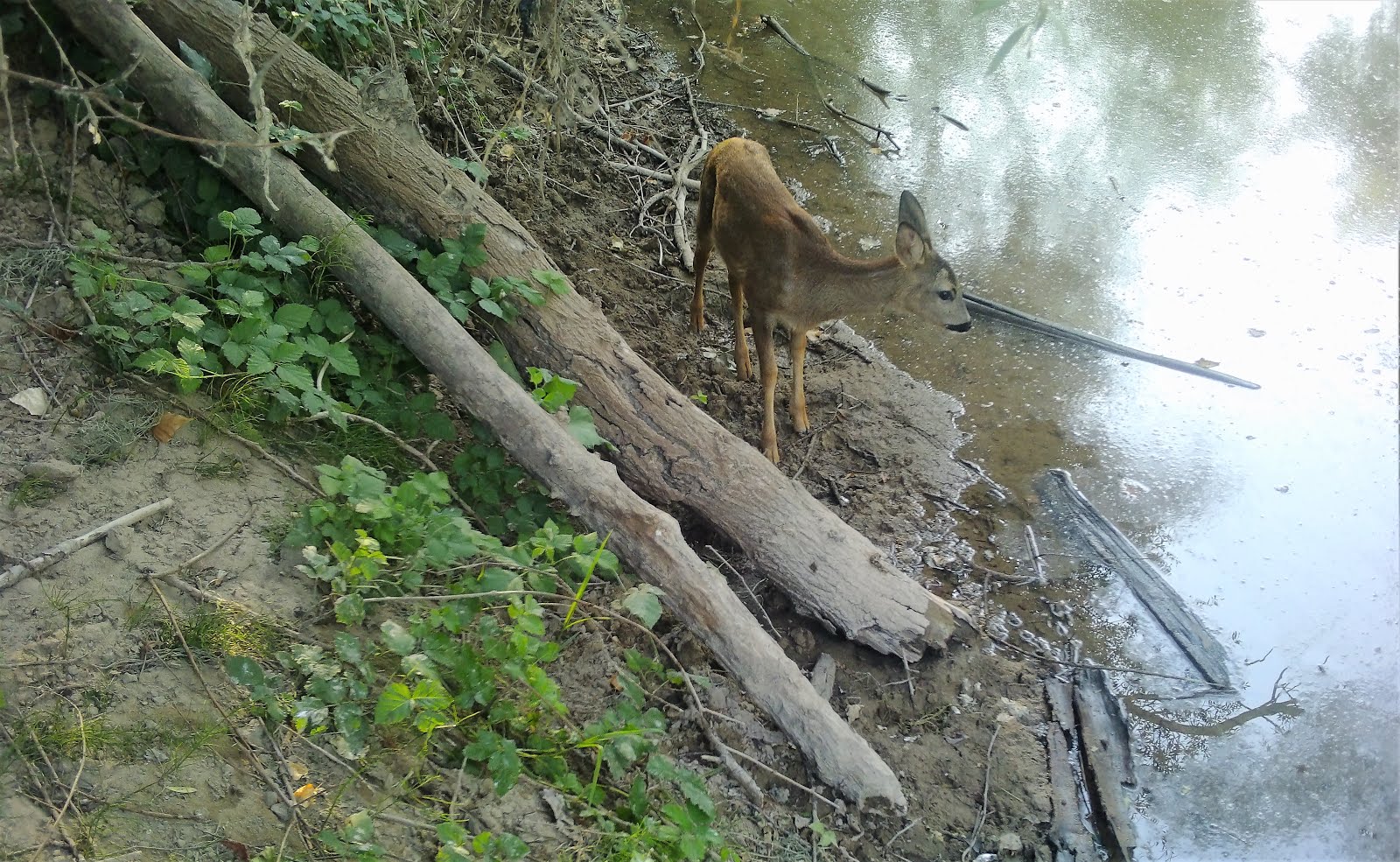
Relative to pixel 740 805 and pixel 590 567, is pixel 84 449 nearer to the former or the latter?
pixel 590 567

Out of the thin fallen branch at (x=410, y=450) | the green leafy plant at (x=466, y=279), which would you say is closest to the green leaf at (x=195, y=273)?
the thin fallen branch at (x=410, y=450)

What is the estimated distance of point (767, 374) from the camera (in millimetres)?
5266

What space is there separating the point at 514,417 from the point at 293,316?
0.93m

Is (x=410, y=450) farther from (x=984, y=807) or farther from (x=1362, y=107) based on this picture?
(x=1362, y=107)

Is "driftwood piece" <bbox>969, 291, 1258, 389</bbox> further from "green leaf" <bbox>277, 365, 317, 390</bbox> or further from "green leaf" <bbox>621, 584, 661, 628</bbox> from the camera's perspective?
"green leaf" <bbox>277, 365, 317, 390</bbox>

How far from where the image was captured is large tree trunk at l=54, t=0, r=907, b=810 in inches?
142

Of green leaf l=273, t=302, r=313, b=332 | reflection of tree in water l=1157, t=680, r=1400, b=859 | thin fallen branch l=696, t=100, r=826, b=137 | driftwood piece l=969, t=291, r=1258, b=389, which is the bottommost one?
green leaf l=273, t=302, r=313, b=332

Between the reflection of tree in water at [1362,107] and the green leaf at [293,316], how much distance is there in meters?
6.50

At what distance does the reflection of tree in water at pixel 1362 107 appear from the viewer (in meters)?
6.99

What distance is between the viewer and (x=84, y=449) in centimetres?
340

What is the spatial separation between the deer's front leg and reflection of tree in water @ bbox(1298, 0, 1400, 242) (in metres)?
4.29

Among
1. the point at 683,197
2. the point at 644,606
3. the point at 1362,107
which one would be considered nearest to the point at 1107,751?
the point at 644,606

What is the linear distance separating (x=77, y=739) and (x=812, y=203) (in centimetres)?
541

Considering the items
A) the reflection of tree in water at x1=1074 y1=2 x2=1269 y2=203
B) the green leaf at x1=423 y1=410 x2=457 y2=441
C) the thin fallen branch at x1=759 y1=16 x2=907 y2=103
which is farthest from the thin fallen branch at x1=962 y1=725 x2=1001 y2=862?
the thin fallen branch at x1=759 y1=16 x2=907 y2=103
